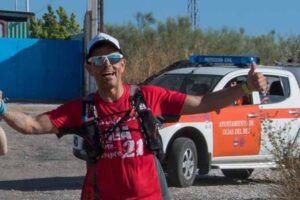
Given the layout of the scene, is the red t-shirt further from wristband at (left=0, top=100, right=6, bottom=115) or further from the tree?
the tree

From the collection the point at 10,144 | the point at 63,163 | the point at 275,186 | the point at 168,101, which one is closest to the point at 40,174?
the point at 63,163

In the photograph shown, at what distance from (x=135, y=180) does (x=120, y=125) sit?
0.98 feet

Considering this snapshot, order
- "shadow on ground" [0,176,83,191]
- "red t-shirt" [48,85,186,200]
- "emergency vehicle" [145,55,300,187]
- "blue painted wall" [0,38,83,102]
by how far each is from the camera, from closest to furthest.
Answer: "red t-shirt" [48,85,186,200] → "emergency vehicle" [145,55,300,187] → "shadow on ground" [0,176,83,191] → "blue painted wall" [0,38,83,102]

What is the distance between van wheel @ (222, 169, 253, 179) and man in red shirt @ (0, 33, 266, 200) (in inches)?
344

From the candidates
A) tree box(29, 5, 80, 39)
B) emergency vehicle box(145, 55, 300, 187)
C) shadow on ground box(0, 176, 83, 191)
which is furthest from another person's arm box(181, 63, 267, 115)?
tree box(29, 5, 80, 39)

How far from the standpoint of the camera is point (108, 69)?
5051 millimetres

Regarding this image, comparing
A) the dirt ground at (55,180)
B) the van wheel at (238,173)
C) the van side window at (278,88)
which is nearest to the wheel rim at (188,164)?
the dirt ground at (55,180)

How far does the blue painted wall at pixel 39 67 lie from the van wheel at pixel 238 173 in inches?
Result: 818

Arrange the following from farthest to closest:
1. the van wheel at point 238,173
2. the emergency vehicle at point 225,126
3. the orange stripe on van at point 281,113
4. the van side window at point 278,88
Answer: the van wheel at point 238,173 → the van side window at point 278,88 → the orange stripe on van at point 281,113 → the emergency vehicle at point 225,126

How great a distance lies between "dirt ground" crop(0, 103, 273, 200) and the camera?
11.9 m

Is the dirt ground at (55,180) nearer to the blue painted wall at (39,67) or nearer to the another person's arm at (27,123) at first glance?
the another person's arm at (27,123)

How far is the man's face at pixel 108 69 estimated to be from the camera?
16.6ft

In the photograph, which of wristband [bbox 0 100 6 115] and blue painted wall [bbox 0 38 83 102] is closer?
wristband [bbox 0 100 6 115]

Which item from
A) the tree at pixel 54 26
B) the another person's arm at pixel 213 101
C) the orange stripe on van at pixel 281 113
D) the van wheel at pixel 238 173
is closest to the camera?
the another person's arm at pixel 213 101
